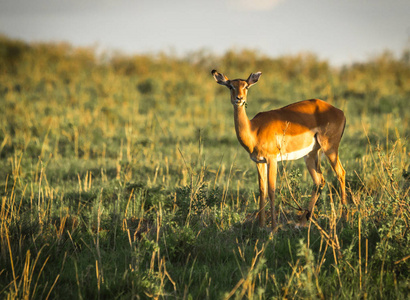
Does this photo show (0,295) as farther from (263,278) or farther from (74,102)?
(74,102)

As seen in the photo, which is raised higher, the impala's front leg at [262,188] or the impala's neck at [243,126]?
the impala's neck at [243,126]

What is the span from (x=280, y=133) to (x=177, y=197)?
1442mm

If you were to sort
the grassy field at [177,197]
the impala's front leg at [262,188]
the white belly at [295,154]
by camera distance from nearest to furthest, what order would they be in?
the grassy field at [177,197] → the impala's front leg at [262,188] → the white belly at [295,154]

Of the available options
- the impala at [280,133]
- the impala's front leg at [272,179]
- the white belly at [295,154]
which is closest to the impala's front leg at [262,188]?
the impala at [280,133]

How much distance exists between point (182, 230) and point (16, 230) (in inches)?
65.9

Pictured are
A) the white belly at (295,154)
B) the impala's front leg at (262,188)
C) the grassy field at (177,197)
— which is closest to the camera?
the grassy field at (177,197)

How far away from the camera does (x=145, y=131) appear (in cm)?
1079

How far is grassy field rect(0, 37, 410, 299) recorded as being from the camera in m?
3.42

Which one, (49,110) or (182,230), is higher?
(49,110)

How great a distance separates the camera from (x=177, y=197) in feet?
16.1

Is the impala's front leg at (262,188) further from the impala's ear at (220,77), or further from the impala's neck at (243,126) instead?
the impala's ear at (220,77)

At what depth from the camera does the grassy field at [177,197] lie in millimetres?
3418

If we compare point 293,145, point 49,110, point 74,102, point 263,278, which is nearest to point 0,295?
point 263,278

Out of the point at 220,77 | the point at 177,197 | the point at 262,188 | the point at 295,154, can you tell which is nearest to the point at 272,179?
the point at 262,188
